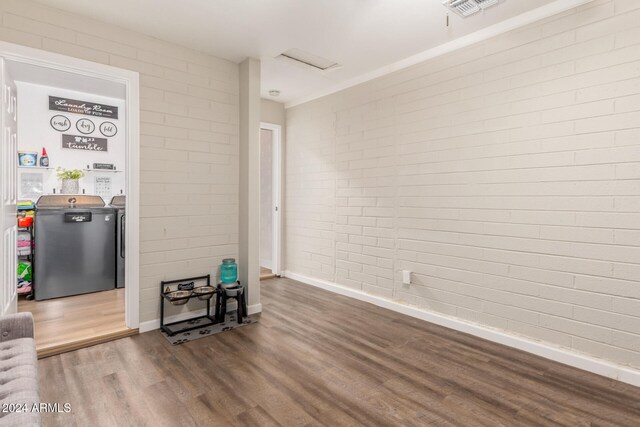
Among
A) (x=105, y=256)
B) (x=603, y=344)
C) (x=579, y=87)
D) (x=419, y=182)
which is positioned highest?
(x=579, y=87)

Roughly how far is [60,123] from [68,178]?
789 millimetres

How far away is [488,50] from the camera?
306 centimetres

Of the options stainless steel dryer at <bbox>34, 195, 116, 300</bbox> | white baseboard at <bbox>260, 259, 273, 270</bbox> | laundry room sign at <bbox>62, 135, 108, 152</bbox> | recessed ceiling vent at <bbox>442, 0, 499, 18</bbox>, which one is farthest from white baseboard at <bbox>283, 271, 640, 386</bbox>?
laundry room sign at <bbox>62, 135, 108, 152</bbox>

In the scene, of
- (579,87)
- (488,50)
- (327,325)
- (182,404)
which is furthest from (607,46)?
(182,404)

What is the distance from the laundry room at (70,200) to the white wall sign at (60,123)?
0.01 m

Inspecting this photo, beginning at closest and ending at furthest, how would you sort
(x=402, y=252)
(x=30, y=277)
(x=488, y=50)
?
1. (x=488, y=50)
2. (x=402, y=252)
3. (x=30, y=277)

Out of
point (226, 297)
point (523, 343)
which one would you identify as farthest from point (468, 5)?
point (226, 297)

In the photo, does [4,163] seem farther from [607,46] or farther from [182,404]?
[607,46]

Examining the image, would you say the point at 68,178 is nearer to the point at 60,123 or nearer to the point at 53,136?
the point at 53,136

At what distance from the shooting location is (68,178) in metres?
4.75

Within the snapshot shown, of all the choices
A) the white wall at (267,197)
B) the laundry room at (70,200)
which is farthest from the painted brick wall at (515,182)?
the laundry room at (70,200)

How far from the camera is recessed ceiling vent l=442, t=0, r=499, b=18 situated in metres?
2.53

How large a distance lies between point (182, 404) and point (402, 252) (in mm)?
2608

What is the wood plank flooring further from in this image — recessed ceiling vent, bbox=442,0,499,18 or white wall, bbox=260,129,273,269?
recessed ceiling vent, bbox=442,0,499,18
